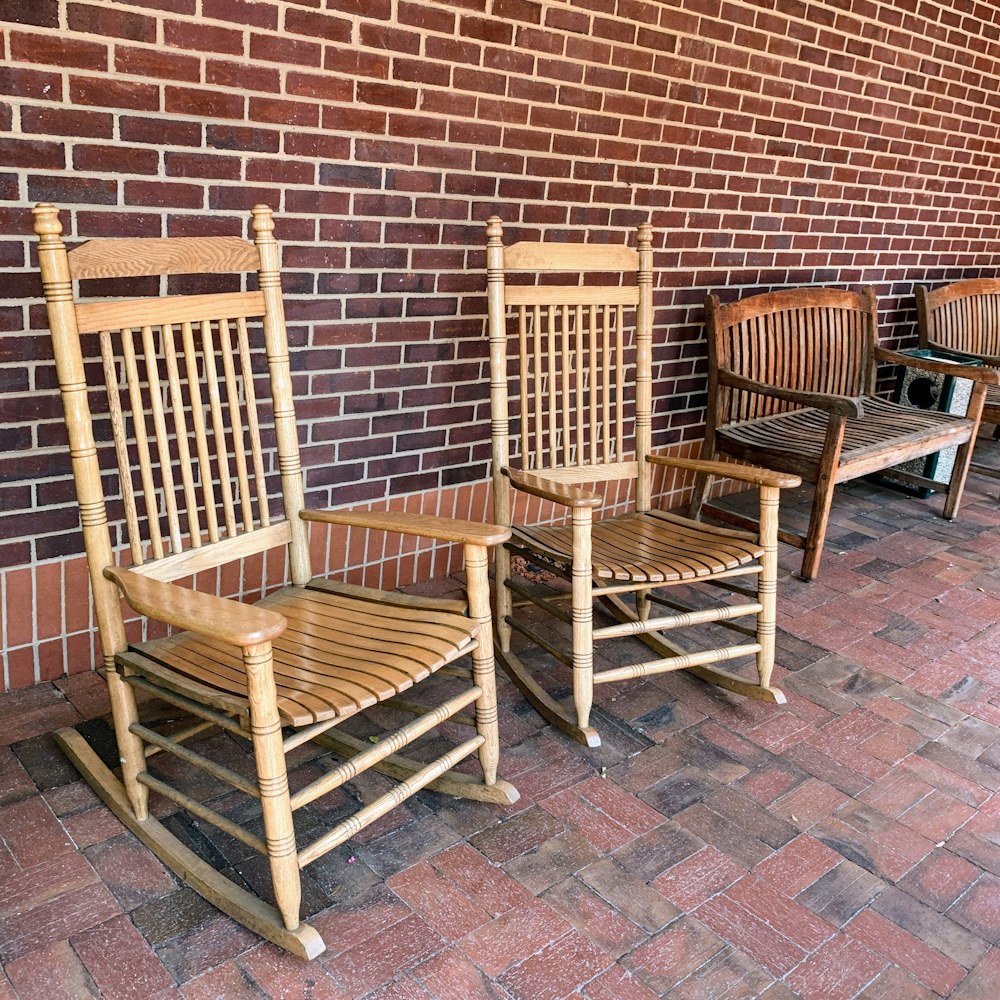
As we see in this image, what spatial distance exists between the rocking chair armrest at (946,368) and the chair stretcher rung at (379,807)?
2990 mm

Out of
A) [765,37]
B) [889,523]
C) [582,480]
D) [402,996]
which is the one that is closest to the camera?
[402,996]

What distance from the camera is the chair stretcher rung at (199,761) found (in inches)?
67.3

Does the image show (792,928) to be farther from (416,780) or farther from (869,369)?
(869,369)

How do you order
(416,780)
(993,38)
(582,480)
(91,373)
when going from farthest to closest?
(993,38)
(582,480)
(91,373)
(416,780)

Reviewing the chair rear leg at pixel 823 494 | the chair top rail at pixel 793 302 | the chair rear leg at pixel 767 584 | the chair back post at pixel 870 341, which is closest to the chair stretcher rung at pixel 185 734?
the chair rear leg at pixel 767 584

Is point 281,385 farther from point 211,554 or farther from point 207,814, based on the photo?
point 207,814


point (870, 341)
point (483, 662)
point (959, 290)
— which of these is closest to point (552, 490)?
point (483, 662)

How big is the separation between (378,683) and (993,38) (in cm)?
480

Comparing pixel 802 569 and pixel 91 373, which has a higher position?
pixel 91 373

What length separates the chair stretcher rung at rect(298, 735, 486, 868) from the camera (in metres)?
1.74

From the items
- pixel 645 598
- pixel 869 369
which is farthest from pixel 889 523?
pixel 645 598

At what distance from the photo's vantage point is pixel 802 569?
11.6ft

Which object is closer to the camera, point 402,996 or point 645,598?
point 402,996

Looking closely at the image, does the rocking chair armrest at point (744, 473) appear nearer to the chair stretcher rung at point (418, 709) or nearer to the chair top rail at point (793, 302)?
the chair stretcher rung at point (418, 709)
